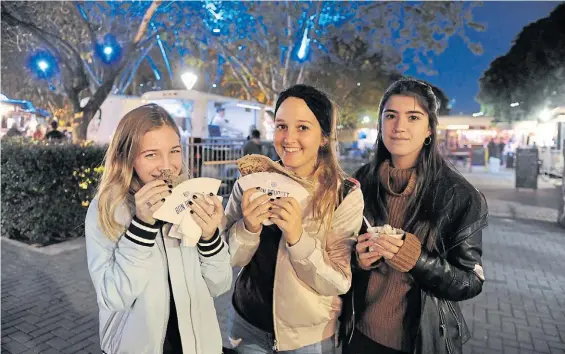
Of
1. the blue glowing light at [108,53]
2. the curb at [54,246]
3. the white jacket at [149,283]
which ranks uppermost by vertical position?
the blue glowing light at [108,53]

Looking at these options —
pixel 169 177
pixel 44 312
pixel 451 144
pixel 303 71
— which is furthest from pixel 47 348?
pixel 451 144

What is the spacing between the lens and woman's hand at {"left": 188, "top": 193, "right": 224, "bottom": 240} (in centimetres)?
165

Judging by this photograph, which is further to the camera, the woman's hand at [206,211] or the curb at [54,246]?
the curb at [54,246]

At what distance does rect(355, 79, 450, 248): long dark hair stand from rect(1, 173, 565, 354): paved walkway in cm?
285

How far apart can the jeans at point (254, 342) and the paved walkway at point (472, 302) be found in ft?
8.24

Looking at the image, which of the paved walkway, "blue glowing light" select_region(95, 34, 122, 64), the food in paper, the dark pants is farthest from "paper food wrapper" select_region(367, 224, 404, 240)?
"blue glowing light" select_region(95, 34, 122, 64)

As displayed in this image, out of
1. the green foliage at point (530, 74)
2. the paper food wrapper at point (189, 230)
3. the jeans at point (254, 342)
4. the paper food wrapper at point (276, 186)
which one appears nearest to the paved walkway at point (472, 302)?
the jeans at point (254, 342)

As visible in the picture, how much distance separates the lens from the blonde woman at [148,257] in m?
1.62

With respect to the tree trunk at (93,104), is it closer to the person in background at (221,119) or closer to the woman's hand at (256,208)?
the person in background at (221,119)

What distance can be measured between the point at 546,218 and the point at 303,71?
12.0 metres

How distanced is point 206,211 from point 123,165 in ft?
1.53

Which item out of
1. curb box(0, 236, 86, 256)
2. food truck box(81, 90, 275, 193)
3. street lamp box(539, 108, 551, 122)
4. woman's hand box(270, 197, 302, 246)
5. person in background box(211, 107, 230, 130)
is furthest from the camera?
street lamp box(539, 108, 551, 122)

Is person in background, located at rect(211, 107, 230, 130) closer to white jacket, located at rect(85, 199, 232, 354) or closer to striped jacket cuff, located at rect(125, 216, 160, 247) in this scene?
white jacket, located at rect(85, 199, 232, 354)

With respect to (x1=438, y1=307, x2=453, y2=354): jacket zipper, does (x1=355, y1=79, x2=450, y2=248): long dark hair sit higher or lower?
higher
